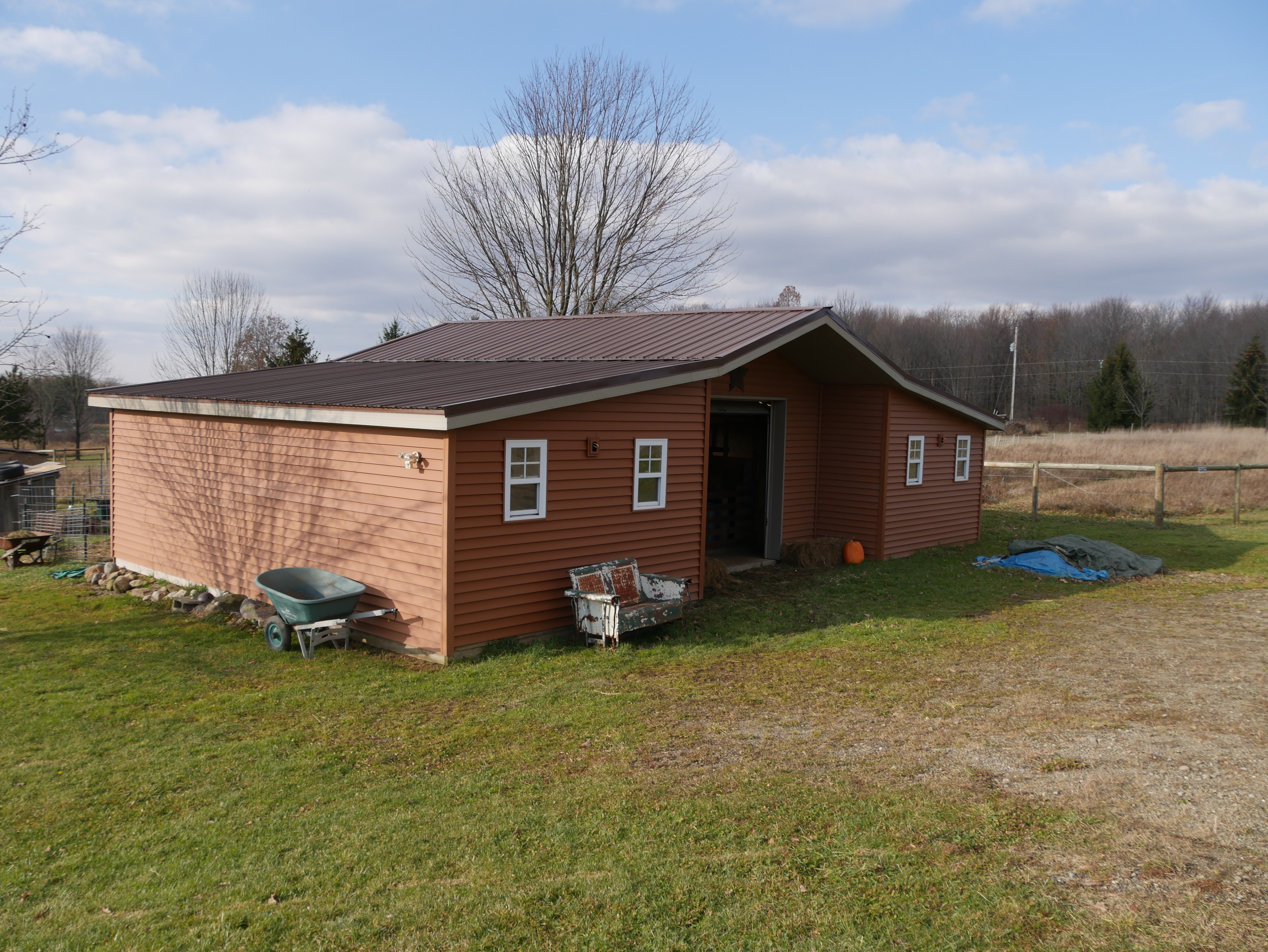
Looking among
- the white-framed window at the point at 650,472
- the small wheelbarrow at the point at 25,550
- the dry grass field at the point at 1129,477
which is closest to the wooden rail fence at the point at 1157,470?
the dry grass field at the point at 1129,477

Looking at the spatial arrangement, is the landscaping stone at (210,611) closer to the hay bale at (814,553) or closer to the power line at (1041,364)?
the hay bale at (814,553)

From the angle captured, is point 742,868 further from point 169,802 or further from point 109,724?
point 109,724

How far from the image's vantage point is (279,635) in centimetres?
971

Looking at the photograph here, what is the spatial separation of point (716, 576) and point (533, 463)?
14.4 feet

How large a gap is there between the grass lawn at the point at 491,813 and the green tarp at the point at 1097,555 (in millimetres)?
5792

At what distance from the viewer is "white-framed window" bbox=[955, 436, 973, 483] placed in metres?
17.1

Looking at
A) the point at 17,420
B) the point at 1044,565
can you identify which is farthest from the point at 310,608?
the point at 17,420

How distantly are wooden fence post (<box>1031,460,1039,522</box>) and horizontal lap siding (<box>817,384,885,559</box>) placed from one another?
760 cm

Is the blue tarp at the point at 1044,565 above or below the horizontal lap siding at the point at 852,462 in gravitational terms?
below

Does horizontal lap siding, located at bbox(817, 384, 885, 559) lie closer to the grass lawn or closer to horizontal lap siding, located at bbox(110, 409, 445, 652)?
the grass lawn

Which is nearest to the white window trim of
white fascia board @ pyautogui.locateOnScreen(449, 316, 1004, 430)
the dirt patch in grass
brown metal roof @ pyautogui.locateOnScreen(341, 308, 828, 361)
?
white fascia board @ pyautogui.locateOnScreen(449, 316, 1004, 430)

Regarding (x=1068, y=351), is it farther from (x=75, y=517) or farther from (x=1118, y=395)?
(x=75, y=517)

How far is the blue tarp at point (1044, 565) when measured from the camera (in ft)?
46.7

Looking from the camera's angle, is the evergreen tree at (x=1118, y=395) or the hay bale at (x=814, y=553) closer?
the hay bale at (x=814, y=553)
